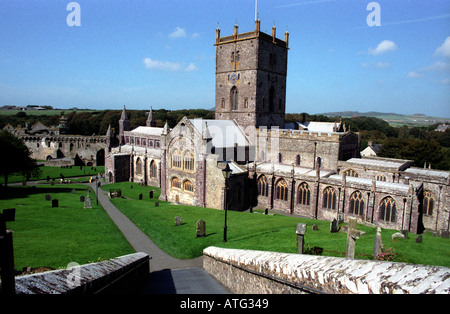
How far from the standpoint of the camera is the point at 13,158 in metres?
36.6

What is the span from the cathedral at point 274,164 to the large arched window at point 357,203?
0.30 feet

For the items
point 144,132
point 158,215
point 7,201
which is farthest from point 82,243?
point 144,132

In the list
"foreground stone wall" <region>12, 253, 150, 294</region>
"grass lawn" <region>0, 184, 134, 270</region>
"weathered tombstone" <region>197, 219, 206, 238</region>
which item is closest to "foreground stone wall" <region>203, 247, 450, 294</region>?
"foreground stone wall" <region>12, 253, 150, 294</region>

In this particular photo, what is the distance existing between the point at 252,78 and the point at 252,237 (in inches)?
953

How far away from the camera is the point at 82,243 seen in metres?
17.2

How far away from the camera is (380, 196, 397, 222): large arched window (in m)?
26.2

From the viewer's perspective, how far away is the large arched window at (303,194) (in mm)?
31453

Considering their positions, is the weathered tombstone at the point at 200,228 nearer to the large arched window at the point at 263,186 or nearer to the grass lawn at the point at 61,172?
the large arched window at the point at 263,186

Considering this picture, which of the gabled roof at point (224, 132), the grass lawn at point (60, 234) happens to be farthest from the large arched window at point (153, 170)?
the grass lawn at point (60, 234)

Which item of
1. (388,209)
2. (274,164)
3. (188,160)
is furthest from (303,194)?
(188,160)

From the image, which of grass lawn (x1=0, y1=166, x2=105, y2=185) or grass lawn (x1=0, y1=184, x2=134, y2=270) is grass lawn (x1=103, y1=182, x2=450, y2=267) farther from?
grass lawn (x1=0, y1=166, x2=105, y2=185)

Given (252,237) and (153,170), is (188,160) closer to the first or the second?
(252,237)

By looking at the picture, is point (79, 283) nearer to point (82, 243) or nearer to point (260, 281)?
point (260, 281)
